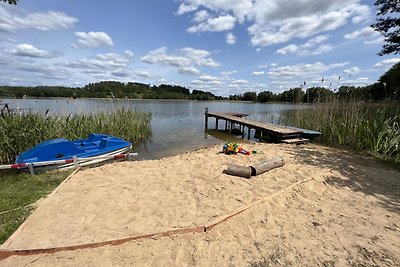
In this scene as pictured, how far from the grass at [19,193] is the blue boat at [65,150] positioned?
50 centimetres

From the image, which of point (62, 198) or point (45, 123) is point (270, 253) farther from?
point (45, 123)

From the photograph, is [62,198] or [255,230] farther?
[62,198]

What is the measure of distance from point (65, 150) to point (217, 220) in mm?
5378

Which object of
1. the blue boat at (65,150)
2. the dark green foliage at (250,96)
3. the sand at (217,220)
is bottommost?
the sand at (217,220)

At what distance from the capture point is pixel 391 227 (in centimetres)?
358

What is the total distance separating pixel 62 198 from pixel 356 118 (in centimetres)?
1026

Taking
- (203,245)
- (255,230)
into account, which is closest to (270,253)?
(255,230)

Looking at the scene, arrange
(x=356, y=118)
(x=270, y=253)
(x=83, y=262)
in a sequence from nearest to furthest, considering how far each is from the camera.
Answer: (x=83, y=262), (x=270, y=253), (x=356, y=118)

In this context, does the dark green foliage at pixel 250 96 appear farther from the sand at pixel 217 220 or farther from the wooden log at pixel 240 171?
the sand at pixel 217 220

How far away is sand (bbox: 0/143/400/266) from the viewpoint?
9.53 feet

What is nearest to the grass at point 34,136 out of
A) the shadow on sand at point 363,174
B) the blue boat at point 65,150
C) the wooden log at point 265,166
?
the blue boat at point 65,150

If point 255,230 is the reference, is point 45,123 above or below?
above

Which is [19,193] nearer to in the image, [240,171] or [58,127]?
[240,171]

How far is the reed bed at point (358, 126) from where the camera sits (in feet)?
27.0
